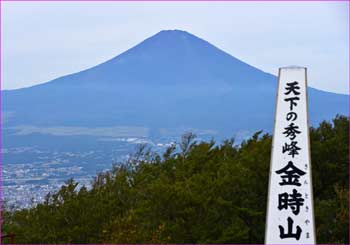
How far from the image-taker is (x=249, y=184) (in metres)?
18.3

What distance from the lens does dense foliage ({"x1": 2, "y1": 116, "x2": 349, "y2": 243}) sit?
16422 millimetres

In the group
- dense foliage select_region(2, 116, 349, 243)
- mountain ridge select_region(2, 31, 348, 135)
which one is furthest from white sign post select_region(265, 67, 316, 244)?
mountain ridge select_region(2, 31, 348, 135)

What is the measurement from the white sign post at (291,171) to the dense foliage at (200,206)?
8.90m

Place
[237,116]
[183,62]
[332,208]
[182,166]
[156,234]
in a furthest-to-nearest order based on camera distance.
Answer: [183,62] → [237,116] → [182,166] → [332,208] → [156,234]

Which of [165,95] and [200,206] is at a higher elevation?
[165,95]

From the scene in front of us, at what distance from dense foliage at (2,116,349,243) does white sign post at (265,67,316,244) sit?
8.90 meters

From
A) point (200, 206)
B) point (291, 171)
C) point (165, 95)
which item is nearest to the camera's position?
point (291, 171)

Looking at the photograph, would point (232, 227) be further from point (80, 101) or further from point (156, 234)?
point (80, 101)

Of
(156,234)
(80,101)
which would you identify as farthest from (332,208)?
(80,101)

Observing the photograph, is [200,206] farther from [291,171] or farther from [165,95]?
[165,95]

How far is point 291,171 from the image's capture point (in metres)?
5.81

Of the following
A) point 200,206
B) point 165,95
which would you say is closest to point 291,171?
point 200,206

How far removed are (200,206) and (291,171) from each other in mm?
12075

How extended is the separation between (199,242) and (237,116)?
9977 centimetres
